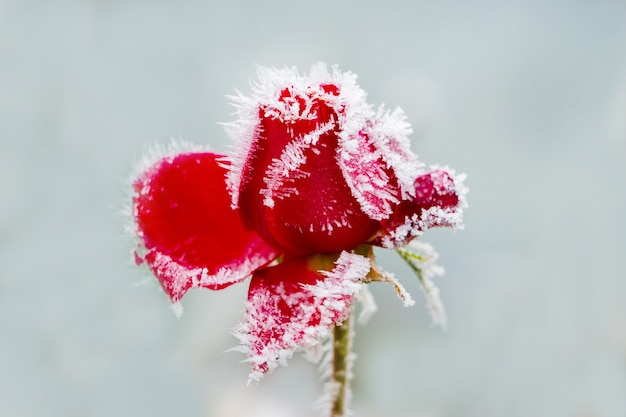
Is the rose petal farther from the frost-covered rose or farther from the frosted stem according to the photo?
the frosted stem

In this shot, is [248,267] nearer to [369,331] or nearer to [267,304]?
[267,304]

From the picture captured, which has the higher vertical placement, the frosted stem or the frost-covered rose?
the frost-covered rose

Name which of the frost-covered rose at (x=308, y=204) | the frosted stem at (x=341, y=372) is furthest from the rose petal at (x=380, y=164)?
the frosted stem at (x=341, y=372)

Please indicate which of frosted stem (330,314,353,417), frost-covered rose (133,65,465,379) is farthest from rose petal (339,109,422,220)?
frosted stem (330,314,353,417)

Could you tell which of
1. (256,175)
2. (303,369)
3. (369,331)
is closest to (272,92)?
(256,175)

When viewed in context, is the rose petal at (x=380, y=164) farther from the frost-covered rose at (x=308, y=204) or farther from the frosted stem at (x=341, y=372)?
the frosted stem at (x=341, y=372)
